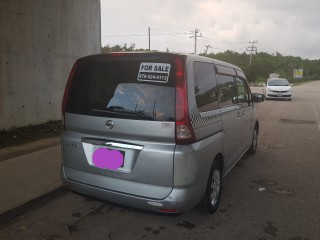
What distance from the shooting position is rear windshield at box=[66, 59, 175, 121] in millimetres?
3443

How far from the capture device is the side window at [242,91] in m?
5.58

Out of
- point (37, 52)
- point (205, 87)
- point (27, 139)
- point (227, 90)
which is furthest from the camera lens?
point (37, 52)

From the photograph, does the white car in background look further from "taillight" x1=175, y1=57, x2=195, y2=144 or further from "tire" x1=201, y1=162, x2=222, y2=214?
"taillight" x1=175, y1=57, x2=195, y2=144

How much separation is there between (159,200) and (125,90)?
115 cm

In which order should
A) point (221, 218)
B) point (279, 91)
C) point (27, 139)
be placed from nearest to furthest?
point (221, 218) < point (27, 139) < point (279, 91)

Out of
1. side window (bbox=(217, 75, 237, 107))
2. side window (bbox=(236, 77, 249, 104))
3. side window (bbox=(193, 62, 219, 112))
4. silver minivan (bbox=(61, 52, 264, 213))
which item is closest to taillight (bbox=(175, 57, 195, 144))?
silver minivan (bbox=(61, 52, 264, 213))

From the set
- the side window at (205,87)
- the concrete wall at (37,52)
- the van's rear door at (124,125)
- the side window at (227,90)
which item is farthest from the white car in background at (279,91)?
the van's rear door at (124,125)

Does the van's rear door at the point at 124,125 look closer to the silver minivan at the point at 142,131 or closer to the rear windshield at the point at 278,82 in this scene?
the silver minivan at the point at 142,131

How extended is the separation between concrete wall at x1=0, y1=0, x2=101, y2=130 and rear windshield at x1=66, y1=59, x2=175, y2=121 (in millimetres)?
4992

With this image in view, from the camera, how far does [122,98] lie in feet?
11.8

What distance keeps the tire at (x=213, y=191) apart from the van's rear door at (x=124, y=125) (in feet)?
2.55

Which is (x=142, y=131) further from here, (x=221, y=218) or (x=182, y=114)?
(x=221, y=218)

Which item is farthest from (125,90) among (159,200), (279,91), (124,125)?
(279,91)

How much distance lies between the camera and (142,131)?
135 inches
